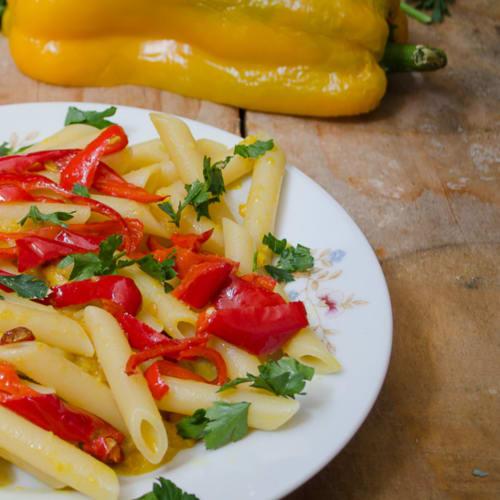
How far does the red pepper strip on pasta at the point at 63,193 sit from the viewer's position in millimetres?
1834

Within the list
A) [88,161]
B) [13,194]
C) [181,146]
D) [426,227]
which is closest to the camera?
[13,194]

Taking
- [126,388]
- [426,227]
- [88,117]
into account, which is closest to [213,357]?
[126,388]

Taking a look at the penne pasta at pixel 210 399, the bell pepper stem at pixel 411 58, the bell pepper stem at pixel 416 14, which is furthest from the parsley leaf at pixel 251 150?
the bell pepper stem at pixel 416 14

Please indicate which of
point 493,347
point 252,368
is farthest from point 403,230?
point 252,368

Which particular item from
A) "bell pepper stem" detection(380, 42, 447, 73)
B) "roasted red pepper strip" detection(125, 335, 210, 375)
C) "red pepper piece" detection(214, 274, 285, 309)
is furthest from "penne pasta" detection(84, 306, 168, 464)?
"bell pepper stem" detection(380, 42, 447, 73)

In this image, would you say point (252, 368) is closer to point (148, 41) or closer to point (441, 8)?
point (148, 41)

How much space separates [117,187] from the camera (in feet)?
6.45

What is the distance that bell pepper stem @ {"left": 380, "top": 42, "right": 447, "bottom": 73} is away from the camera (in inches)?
117

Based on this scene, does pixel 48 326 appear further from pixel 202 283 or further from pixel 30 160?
pixel 30 160

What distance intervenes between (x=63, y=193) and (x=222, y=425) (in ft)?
2.65

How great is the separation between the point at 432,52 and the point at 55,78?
162 centimetres

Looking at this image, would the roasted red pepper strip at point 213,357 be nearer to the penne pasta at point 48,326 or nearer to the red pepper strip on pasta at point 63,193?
the penne pasta at point 48,326

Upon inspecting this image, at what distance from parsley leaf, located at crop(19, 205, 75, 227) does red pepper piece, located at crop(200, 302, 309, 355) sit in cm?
46

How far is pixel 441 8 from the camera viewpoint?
3.66 metres
